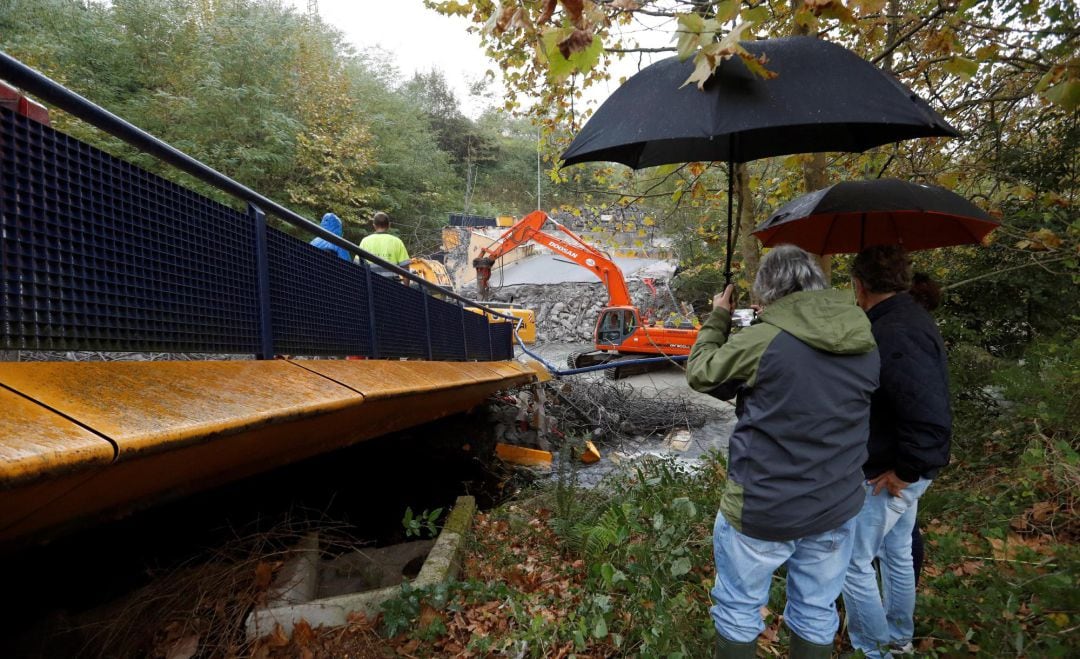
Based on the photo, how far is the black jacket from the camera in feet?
6.86

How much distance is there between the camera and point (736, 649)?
6.69ft

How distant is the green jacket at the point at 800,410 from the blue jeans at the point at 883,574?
0.42 meters

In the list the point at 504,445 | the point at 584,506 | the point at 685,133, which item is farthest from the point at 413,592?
the point at 504,445

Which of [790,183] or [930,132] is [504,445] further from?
[930,132]

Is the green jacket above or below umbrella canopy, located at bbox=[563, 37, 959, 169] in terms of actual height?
below

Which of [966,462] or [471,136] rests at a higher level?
[471,136]

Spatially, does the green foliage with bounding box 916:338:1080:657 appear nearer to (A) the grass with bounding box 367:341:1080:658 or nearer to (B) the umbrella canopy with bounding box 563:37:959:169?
(A) the grass with bounding box 367:341:1080:658

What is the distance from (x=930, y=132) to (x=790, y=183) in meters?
4.00

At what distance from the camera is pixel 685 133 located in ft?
7.13

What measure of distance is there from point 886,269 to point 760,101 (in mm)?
931

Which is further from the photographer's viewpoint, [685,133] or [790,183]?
[790,183]

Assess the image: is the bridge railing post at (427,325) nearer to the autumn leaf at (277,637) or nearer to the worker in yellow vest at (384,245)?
the worker in yellow vest at (384,245)

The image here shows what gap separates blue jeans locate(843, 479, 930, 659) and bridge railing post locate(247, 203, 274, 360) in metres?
3.21

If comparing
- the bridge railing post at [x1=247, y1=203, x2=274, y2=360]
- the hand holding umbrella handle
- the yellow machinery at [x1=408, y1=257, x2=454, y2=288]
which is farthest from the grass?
the yellow machinery at [x1=408, y1=257, x2=454, y2=288]
